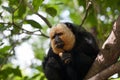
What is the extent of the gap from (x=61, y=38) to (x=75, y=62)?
788mm

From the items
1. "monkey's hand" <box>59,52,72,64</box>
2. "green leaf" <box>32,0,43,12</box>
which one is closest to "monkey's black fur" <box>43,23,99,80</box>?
"monkey's hand" <box>59,52,72,64</box>

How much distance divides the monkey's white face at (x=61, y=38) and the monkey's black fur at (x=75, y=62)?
3.9 inches

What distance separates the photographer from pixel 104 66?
412cm

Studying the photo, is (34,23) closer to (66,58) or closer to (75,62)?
(66,58)

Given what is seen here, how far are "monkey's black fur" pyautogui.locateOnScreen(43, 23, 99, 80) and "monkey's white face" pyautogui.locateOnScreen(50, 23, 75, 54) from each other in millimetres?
100

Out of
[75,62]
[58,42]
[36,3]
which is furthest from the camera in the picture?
[58,42]

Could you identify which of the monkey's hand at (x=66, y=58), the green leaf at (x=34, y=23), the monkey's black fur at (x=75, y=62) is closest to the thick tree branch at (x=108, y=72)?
the monkey's black fur at (x=75, y=62)

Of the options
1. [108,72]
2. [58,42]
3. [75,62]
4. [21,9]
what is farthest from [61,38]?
[108,72]

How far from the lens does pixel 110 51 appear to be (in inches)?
160

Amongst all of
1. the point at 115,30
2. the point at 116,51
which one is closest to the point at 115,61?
the point at 116,51

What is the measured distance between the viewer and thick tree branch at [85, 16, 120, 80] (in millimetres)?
4039

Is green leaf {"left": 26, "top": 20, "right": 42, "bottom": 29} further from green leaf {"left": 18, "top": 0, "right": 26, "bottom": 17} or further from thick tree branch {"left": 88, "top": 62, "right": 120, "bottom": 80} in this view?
thick tree branch {"left": 88, "top": 62, "right": 120, "bottom": 80}

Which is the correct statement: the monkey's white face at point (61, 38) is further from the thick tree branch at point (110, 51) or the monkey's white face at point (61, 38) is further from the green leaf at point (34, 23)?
the thick tree branch at point (110, 51)

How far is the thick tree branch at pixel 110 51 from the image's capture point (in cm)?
404
